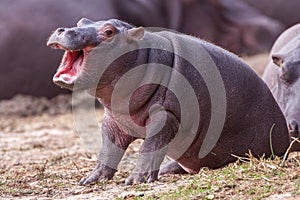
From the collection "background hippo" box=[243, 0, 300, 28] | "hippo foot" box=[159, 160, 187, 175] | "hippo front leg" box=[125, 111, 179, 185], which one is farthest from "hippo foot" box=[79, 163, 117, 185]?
"background hippo" box=[243, 0, 300, 28]

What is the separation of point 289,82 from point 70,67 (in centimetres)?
218

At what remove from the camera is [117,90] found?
4.80 meters

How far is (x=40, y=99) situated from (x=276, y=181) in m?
7.00

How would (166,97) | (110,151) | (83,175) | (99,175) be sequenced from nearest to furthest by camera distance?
(166,97)
(99,175)
(110,151)
(83,175)

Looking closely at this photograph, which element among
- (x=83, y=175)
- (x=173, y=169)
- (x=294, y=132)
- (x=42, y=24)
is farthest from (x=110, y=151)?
(x=42, y=24)

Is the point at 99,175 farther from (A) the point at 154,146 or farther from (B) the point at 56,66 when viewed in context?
(B) the point at 56,66

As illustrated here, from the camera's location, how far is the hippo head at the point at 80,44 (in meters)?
4.45

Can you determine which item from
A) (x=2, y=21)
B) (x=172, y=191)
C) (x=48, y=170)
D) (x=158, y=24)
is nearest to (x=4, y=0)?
(x=2, y=21)

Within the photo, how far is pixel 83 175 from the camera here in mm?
5344

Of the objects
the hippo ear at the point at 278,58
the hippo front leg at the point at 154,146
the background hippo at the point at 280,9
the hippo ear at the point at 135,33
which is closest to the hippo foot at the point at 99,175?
the hippo front leg at the point at 154,146

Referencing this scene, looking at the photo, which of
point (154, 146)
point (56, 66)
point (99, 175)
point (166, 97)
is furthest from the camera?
point (56, 66)

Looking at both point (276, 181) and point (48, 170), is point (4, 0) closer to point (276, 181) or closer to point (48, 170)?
point (48, 170)

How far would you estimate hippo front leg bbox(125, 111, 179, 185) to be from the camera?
15.2ft

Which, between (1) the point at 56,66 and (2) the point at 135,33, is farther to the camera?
(1) the point at 56,66
